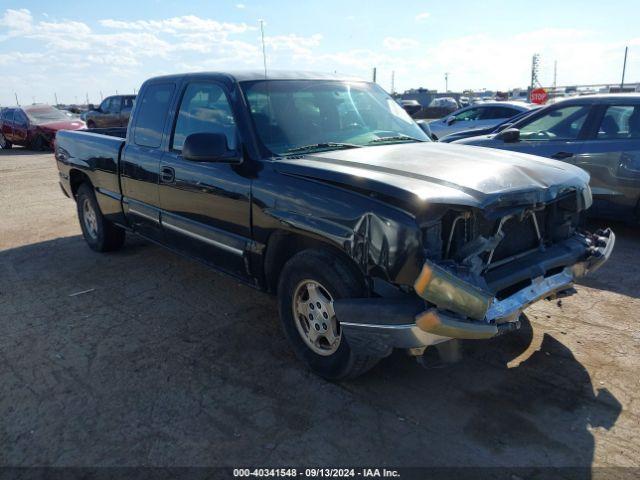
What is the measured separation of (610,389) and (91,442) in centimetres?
299

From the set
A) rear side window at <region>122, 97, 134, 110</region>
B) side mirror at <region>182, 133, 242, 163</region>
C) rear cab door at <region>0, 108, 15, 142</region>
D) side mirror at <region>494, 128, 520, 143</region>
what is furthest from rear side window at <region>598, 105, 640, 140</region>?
rear cab door at <region>0, 108, 15, 142</region>

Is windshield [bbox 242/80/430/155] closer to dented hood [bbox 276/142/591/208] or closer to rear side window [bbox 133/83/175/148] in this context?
dented hood [bbox 276/142/591/208]

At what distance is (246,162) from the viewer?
3.62m

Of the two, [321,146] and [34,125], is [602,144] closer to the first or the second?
[321,146]

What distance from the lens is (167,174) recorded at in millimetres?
4422

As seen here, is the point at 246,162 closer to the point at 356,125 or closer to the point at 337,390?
the point at 356,125

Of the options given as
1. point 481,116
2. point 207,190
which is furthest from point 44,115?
point 207,190

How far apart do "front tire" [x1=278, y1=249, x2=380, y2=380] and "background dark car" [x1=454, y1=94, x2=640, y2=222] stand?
4224mm

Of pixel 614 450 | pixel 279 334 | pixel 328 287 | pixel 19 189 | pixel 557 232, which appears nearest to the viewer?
pixel 614 450

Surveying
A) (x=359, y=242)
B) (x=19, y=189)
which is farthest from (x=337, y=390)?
(x=19, y=189)

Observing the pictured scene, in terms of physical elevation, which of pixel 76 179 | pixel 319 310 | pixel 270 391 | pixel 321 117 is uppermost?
pixel 321 117

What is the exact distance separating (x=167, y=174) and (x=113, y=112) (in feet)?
60.7

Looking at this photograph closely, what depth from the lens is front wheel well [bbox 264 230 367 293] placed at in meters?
3.38

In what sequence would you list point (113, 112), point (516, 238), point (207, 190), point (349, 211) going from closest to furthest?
point (349, 211), point (516, 238), point (207, 190), point (113, 112)
